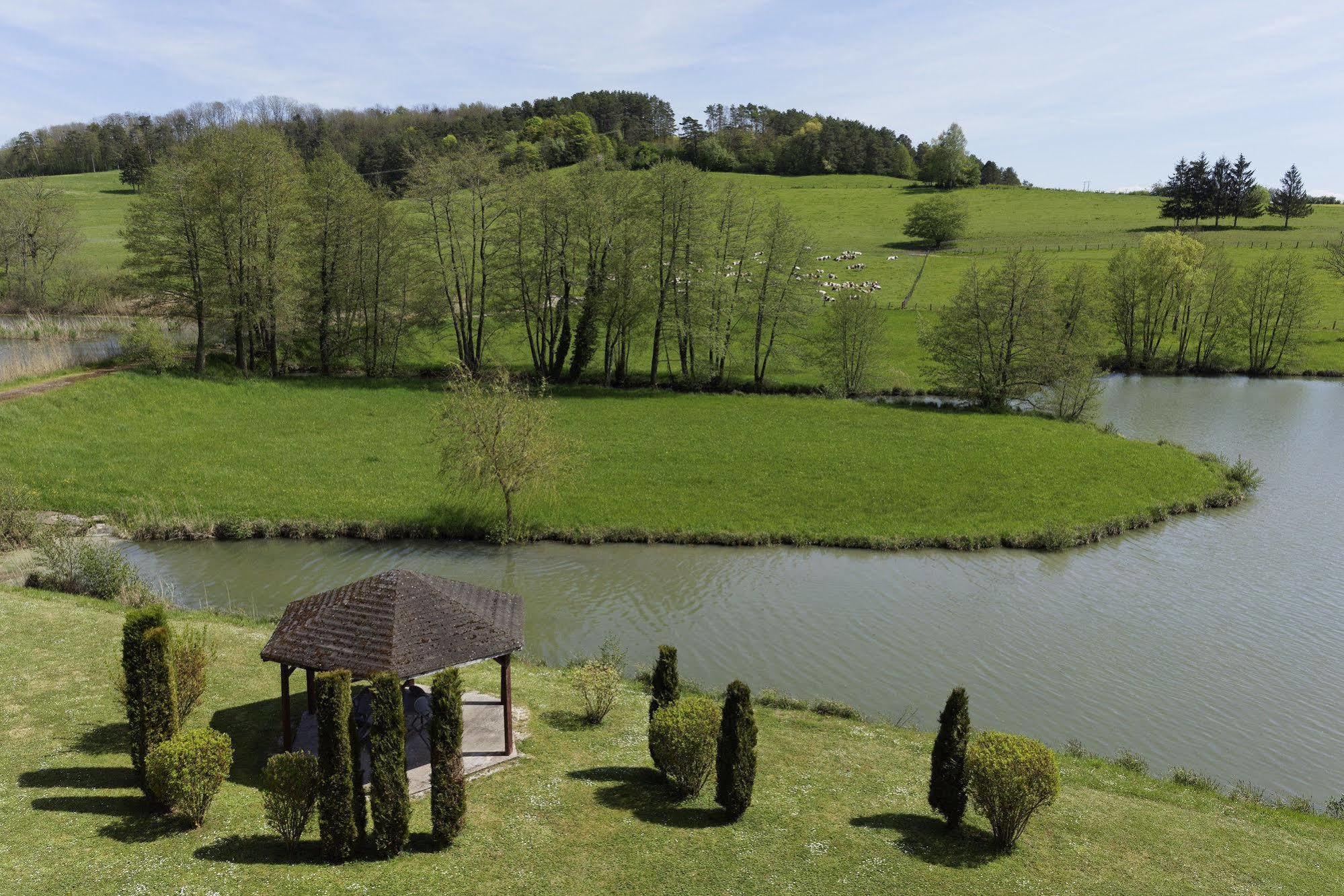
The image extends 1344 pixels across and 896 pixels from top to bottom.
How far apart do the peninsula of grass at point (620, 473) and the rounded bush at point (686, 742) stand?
1631 centimetres

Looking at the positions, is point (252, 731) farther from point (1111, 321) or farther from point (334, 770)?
point (1111, 321)

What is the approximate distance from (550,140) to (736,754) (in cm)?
13225

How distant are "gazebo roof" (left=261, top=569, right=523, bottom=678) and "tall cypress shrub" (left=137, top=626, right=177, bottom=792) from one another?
6.64 feet

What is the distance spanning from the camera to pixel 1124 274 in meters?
70.4

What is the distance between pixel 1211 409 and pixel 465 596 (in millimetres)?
56244

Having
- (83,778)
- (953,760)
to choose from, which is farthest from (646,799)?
(83,778)

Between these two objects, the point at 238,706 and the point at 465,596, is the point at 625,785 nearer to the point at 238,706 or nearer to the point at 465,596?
the point at 465,596

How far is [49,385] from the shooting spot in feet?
133

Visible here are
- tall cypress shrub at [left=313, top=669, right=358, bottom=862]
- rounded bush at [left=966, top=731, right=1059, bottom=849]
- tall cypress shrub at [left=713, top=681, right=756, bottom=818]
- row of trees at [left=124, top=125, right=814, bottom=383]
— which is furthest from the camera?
row of trees at [left=124, top=125, right=814, bottom=383]

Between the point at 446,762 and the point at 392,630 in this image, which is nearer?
the point at 446,762

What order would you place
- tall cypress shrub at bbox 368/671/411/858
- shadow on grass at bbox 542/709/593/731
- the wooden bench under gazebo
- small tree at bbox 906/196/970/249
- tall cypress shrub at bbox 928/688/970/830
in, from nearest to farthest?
tall cypress shrub at bbox 368/671/411/858, tall cypress shrub at bbox 928/688/970/830, the wooden bench under gazebo, shadow on grass at bbox 542/709/593/731, small tree at bbox 906/196/970/249

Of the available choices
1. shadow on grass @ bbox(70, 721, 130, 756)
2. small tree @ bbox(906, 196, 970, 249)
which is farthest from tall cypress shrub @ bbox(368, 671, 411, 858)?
small tree @ bbox(906, 196, 970, 249)

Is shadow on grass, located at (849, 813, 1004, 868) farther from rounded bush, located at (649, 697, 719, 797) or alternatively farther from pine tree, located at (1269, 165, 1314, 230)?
pine tree, located at (1269, 165, 1314, 230)

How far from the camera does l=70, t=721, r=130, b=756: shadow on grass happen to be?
14191mm
